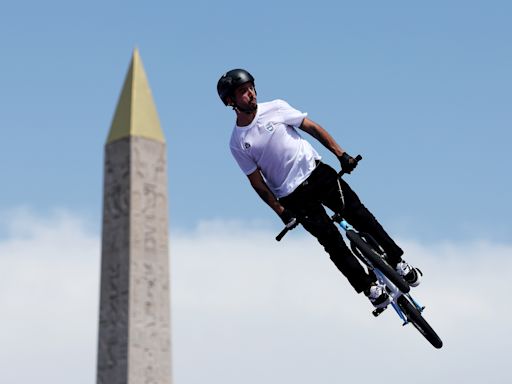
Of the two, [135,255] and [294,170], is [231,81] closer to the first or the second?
[294,170]

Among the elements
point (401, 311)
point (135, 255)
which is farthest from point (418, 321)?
point (135, 255)

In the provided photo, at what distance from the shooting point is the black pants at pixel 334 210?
16344mm

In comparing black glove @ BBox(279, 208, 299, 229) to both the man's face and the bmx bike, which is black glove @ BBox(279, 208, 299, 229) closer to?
the bmx bike

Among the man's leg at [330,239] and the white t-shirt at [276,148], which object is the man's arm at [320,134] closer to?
the white t-shirt at [276,148]

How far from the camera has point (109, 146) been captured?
11.7 metres

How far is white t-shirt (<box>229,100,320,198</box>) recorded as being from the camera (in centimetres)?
1609

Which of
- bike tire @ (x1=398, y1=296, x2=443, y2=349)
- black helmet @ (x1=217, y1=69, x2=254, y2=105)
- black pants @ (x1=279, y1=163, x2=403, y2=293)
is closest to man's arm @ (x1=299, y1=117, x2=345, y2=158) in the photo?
black pants @ (x1=279, y1=163, x2=403, y2=293)

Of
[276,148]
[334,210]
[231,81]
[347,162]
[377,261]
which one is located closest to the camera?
[231,81]

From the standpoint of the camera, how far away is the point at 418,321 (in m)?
17.3

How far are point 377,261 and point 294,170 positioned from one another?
1893 millimetres

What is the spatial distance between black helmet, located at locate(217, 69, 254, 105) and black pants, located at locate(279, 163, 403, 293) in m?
1.62

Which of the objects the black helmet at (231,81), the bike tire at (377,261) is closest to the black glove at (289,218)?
the bike tire at (377,261)

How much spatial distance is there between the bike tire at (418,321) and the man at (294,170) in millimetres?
479

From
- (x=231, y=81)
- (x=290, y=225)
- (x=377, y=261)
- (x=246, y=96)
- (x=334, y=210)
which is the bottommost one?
(x=377, y=261)
